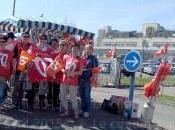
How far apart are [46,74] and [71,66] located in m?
1.02

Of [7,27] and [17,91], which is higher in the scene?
[7,27]

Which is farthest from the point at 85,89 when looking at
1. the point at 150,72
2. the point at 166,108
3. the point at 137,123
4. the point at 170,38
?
the point at 170,38

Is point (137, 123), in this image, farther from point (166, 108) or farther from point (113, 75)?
point (113, 75)

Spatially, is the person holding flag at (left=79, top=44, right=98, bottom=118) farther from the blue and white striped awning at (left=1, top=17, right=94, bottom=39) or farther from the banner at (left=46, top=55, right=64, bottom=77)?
the blue and white striped awning at (left=1, top=17, right=94, bottom=39)

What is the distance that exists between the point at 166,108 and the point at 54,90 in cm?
637

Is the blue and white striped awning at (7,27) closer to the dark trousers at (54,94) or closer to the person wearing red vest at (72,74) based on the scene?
the dark trousers at (54,94)

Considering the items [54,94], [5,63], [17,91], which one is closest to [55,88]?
[54,94]

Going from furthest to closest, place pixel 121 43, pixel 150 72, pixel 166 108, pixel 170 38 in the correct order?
pixel 121 43, pixel 170 38, pixel 150 72, pixel 166 108

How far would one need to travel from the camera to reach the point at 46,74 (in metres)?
13.1

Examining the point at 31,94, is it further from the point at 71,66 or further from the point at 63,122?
the point at 63,122

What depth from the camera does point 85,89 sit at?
13016mm

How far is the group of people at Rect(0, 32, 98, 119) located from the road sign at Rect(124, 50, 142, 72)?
0.79m

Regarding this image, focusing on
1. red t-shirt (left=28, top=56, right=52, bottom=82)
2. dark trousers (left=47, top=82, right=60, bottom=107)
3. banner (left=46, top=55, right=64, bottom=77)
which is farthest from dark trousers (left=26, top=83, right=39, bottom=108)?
banner (left=46, top=55, right=64, bottom=77)

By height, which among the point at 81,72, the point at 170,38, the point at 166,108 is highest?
the point at 170,38
